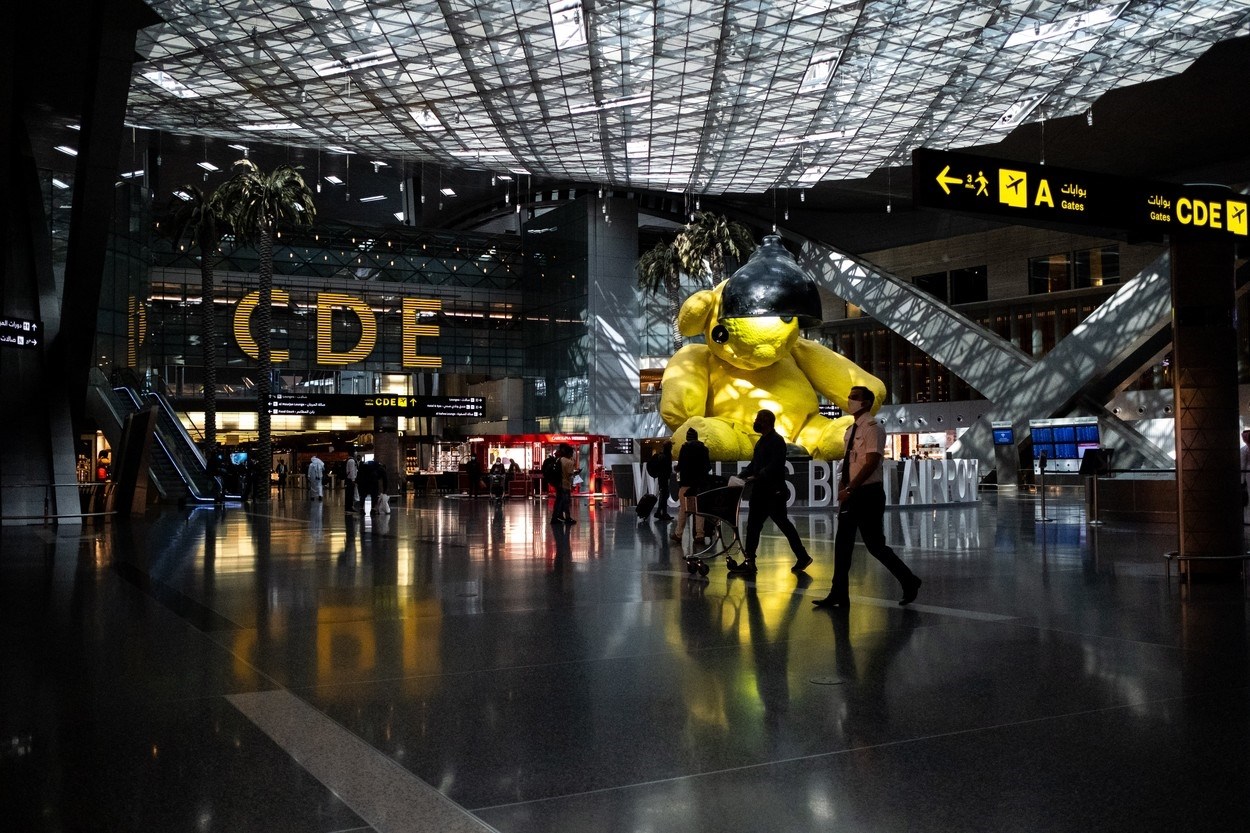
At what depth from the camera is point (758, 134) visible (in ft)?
120

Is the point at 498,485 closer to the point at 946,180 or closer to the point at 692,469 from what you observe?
the point at 692,469

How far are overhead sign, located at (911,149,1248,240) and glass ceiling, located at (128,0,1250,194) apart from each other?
18.2 metres

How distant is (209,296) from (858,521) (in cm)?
3798

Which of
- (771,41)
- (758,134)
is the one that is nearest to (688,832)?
(771,41)

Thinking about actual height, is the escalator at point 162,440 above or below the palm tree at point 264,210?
below

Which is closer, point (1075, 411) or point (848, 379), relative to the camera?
point (848, 379)

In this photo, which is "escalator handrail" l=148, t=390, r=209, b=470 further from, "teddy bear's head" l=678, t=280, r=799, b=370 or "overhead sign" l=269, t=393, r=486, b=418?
"teddy bear's head" l=678, t=280, r=799, b=370

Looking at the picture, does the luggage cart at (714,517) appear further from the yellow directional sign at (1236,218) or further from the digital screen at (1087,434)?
the digital screen at (1087,434)

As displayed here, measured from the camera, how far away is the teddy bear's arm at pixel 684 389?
24375 mm

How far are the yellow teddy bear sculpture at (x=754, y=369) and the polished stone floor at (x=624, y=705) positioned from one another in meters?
13.6

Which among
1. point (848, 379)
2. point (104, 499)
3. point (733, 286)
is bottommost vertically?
point (104, 499)

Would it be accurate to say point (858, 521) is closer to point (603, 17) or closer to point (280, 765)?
point (280, 765)

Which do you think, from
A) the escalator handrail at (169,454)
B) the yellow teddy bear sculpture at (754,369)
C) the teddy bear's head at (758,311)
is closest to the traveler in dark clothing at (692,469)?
the yellow teddy bear sculpture at (754,369)

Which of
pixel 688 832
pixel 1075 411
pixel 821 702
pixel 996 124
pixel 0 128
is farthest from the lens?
pixel 1075 411
